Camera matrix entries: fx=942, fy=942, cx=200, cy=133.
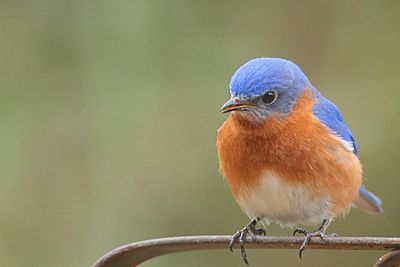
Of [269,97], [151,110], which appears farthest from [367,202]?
[151,110]

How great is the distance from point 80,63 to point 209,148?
1.23 metres

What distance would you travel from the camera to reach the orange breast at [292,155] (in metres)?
4.38

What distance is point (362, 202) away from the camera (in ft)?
17.4

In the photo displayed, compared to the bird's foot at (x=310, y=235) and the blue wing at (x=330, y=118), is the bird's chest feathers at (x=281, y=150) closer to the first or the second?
the blue wing at (x=330, y=118)

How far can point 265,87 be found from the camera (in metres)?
4.50

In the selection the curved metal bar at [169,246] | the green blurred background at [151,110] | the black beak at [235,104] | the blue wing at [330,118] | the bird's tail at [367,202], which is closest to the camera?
the curved metal bar at [169,246]

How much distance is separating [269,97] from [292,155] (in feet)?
1.09

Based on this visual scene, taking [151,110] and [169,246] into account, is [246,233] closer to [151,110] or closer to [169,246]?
[169,246]

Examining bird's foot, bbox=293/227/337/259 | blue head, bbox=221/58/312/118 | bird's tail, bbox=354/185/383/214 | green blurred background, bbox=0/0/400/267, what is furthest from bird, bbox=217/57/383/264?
green blurred background, bbox=0/0/400/267

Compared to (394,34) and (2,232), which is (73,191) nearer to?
(2,232)

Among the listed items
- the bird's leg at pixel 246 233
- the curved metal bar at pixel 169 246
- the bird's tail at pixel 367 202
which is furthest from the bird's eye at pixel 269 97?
the curved metal bar at pixel 169 246

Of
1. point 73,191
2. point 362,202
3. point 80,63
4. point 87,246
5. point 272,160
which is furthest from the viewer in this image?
point 80,63

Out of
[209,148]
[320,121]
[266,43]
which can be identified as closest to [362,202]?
[320,121]

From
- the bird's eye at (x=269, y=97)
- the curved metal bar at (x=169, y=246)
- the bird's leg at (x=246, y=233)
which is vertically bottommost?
the bird's leg at (x=246, y=233)
